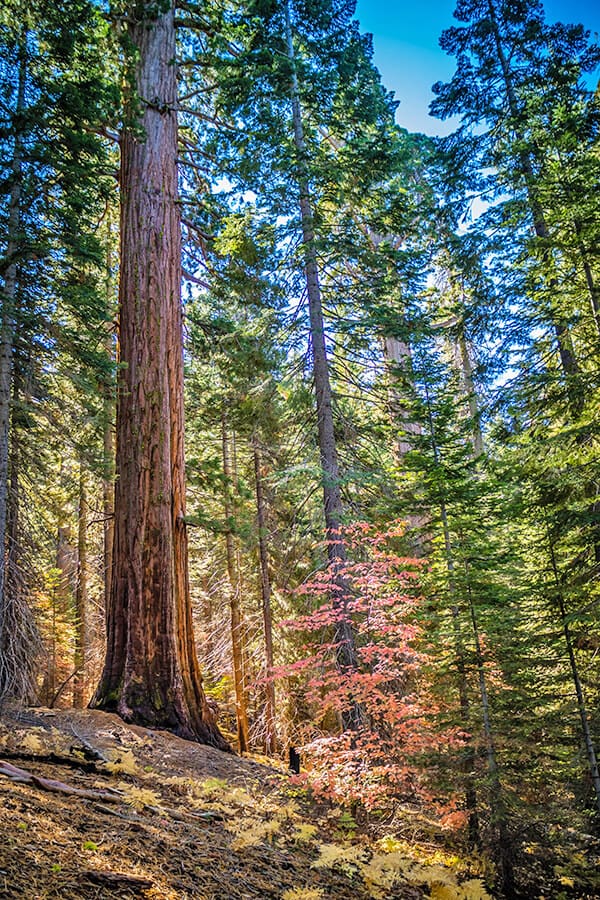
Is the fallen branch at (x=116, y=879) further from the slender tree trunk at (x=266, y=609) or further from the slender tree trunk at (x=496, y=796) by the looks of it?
the slender tree trunk at (x=266, y=609)

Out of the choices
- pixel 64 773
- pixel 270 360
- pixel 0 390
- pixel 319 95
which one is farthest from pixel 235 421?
pixel 64 773

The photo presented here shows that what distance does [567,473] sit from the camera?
6.24 m

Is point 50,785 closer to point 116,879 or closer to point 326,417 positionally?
point 116,879

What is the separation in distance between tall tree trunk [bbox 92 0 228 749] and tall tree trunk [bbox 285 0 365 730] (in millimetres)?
1956

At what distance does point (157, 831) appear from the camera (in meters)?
2.64

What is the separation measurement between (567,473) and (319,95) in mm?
7297

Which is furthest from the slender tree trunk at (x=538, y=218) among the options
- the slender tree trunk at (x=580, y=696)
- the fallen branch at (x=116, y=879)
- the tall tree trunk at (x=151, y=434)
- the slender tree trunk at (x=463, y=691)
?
the fallen branch at (x=116, y=879)

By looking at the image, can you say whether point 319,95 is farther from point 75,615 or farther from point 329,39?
point 75,615

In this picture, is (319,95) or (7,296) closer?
(7,296)

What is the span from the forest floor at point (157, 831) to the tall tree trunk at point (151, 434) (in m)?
0.76

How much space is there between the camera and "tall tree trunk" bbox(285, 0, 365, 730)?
278 inches

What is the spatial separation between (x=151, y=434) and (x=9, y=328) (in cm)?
212

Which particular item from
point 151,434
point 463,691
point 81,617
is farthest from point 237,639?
point 151,434

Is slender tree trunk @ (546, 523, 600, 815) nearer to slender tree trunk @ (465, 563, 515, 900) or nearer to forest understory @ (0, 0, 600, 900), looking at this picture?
forest understory @ (0, 0, 600, 900)
